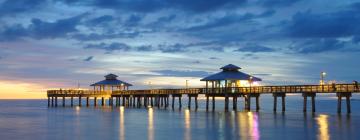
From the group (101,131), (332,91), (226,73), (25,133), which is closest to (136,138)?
(101,131)

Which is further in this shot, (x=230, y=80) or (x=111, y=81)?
(x=111, y=81)

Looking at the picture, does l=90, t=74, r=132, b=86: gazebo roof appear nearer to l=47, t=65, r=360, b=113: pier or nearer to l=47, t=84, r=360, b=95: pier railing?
l=47, t=65, r=360, b=113: pier

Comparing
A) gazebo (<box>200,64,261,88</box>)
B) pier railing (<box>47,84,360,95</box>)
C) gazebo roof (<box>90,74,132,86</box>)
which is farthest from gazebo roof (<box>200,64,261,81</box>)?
gazebo roof (<box>90,74,132,86</box>)

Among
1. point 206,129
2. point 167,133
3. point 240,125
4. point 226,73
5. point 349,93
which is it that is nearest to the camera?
point 167,133

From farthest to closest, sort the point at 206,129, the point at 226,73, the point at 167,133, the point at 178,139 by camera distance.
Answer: the point at 226,73 < the point at 206,129 < the point at 167,133 < the point at 178,139

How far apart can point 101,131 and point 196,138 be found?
32.1 feet

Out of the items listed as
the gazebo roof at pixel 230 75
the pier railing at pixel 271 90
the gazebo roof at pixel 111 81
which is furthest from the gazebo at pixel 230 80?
the gazebo roof at pixel 111 81

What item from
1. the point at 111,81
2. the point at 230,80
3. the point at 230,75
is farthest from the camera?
the point at 111,81

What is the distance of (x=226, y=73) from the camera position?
8081 centimetres

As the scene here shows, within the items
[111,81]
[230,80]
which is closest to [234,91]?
[230,80]

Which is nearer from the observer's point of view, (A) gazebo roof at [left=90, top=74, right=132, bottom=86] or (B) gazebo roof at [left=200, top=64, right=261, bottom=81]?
(B) gazebo roof at [left=200, top=64, right=261, bottom=81]

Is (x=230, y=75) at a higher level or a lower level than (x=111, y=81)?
higher

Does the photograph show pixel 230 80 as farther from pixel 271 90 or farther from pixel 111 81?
pixel 111 81

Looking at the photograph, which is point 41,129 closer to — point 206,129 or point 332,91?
point 206,129
